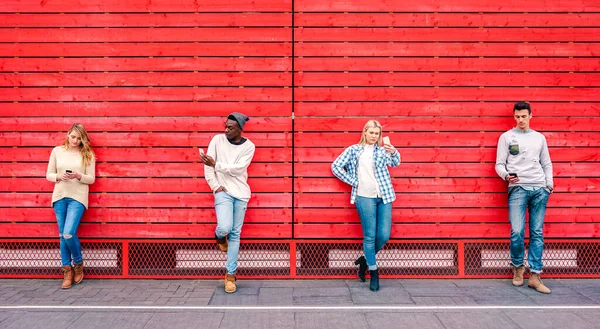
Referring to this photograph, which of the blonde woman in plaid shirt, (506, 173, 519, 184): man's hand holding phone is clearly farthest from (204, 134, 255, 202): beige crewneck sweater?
(506, 173, 519, 184): man's hand holding phone

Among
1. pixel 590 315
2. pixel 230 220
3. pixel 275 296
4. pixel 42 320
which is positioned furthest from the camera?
pixel 230 220

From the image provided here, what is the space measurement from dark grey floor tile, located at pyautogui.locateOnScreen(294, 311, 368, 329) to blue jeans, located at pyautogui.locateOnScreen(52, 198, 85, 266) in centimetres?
301

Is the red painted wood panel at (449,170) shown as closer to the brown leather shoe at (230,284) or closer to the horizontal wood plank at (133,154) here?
the horizontal wood plank at (133,154)

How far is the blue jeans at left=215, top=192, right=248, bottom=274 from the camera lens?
204 inches

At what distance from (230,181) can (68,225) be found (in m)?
2.11

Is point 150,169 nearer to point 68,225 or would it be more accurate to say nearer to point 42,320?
point 68,225

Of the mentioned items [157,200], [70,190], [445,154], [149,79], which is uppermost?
[149,79]

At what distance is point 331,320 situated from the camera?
4336 mm

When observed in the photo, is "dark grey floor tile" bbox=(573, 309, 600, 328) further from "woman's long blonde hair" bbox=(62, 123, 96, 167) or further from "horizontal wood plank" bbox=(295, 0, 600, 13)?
"woman's long blonde hair" bbox=(62, 123, 96, 167)

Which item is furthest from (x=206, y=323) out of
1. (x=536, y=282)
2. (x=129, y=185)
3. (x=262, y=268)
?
(x=536, y=282)

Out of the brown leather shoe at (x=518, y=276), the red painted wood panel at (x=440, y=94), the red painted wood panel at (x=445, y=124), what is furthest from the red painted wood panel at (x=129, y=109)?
the brown leather shoe at (x=518, y=276)

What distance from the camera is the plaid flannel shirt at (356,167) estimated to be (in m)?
5.25

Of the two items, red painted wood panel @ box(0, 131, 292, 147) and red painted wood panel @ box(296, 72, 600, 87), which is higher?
red painted wood panel @ box(296, 72, 600, 87)

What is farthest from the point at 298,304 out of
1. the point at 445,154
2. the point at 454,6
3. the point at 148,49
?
the point at 454,6
